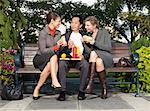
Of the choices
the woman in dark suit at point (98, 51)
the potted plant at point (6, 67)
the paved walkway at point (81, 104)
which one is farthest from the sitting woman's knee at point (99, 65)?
the potted plant at point (6, 67)

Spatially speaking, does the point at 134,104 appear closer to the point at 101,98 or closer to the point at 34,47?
the point at 101,98

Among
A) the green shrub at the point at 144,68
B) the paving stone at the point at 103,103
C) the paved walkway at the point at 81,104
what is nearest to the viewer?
the paved walkway at the point at 81,104

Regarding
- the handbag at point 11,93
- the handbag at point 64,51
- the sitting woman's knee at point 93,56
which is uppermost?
the handbag at point 64,51

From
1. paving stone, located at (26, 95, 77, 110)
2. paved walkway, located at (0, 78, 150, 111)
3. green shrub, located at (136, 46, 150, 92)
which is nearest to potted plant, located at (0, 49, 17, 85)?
paved walkway, located at (0, 78, 150, 111)

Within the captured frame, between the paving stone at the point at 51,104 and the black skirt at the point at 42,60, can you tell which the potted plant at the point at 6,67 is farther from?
the paving stone at the point at 51,104

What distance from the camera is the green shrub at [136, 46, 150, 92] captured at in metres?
7.71

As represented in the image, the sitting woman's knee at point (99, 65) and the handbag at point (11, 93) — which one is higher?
the sitting woman's knee at point (99, 65)

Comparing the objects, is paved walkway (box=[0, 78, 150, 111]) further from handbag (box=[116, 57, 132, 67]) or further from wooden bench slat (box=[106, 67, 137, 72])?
handbag (box=[116, 57, 132, 67])

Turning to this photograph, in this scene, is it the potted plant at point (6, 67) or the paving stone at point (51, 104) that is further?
the potted plant at point (6, 67)

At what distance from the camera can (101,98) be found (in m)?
6.79

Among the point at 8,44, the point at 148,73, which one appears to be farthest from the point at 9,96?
the point at 8,44

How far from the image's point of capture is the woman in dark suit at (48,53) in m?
6.54

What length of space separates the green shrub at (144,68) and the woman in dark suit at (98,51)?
91 centimetres

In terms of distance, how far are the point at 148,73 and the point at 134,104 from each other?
1702 mm
